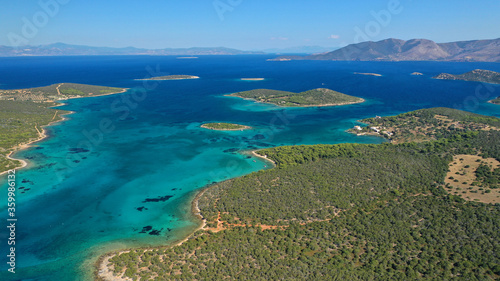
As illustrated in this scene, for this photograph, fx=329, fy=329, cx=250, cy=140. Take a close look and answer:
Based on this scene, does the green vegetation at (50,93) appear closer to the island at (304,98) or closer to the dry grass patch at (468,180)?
the island at (304,98)

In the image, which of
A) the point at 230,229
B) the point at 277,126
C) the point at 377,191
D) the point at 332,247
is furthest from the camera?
the point at 277,126

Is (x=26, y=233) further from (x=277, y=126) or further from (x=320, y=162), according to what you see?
(x=277, y=126)

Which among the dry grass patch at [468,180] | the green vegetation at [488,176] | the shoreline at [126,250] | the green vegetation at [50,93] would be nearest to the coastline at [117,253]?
the shoreline at [126,250]

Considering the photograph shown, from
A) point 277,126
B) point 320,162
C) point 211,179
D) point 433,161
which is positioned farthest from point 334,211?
point 277,126

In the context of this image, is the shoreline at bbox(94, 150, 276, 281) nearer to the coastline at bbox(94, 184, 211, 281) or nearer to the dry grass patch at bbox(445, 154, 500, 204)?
the coastline at bbox(94, 184, 211, 281)

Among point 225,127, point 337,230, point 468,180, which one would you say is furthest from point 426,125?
point 337,230

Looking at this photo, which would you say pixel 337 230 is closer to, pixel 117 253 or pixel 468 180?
pixel 117 253
